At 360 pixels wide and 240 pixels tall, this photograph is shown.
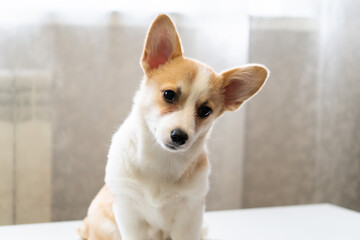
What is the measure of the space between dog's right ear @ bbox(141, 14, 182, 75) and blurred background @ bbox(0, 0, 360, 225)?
103 cm

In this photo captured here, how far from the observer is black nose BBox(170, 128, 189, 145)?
885 millimetres

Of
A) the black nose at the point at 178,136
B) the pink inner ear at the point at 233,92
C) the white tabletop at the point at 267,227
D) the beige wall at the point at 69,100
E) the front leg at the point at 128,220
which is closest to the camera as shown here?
the black nose at the point at 178,136

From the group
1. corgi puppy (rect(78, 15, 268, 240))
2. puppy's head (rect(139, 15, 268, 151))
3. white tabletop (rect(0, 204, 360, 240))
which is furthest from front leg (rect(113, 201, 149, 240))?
white tabletop (rect(0, 204, 360, 240))

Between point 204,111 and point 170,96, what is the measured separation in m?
0.10

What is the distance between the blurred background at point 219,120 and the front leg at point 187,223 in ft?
3.73

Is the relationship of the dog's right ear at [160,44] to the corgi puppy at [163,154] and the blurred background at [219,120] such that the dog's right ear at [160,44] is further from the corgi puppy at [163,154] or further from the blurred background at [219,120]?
the blurred background at [219,120]

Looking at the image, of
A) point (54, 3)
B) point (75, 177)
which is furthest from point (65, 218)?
point (54, 3)

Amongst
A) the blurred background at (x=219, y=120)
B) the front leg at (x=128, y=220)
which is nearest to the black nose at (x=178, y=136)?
the front leg at (x=128, y=220)

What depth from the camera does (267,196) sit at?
2379 mm

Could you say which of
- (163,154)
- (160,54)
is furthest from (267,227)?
(160,54)

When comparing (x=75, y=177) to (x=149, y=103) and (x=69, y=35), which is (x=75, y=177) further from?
(x=149, y=103)

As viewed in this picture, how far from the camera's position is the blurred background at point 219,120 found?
1949 millimetres

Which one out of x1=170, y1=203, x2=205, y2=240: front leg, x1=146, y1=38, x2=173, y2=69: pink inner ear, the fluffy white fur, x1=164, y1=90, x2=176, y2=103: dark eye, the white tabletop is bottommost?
the white tabletop

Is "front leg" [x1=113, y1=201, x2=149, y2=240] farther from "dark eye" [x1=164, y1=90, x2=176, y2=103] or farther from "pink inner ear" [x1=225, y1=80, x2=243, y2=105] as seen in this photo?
"pink inner ear" [x1=225, y1=80, x2=243, y2=105]
